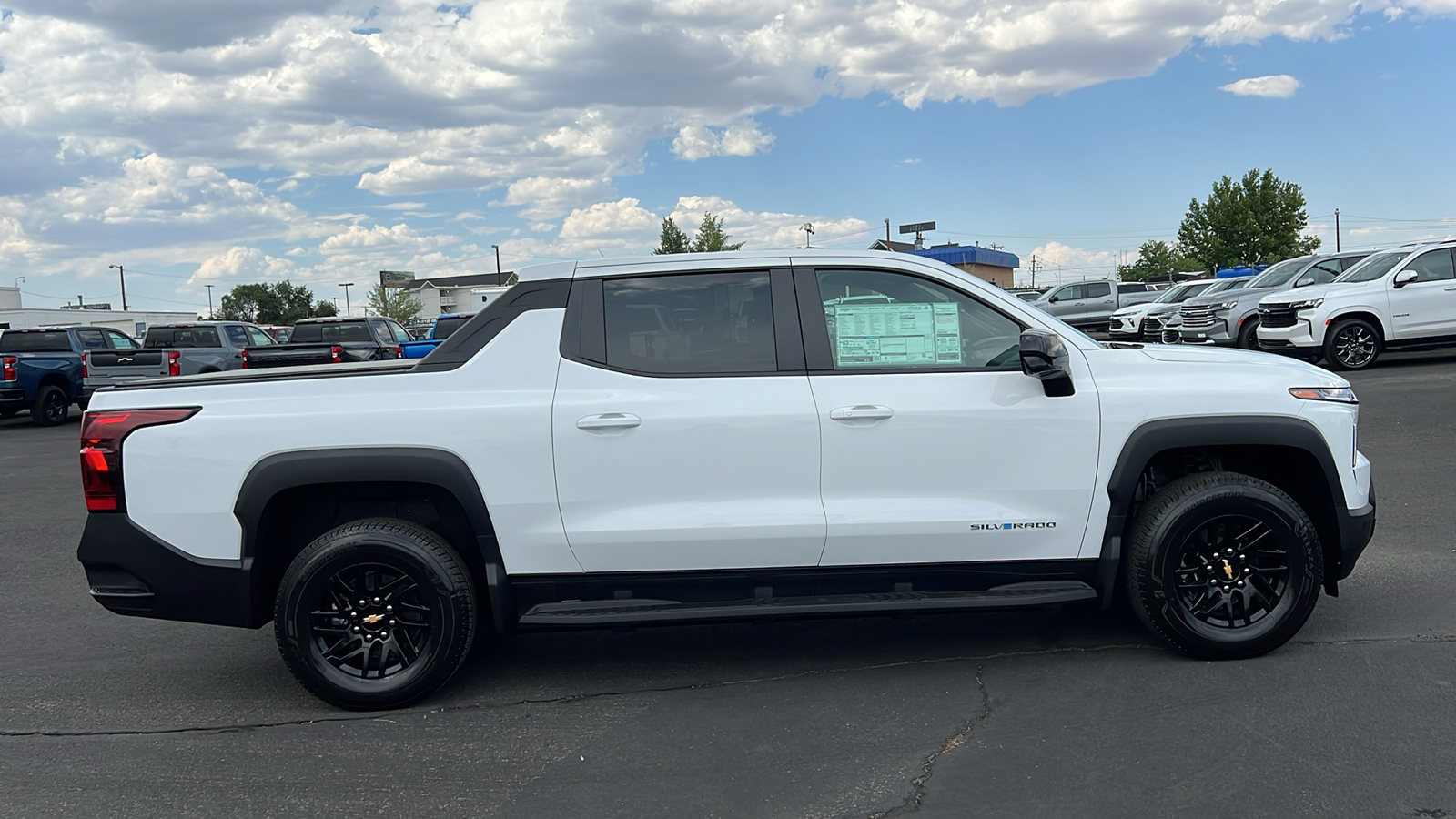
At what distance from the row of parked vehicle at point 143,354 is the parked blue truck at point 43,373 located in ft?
0.05

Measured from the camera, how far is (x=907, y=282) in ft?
14.6

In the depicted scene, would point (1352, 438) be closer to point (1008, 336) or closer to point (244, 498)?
point (1008, 336)

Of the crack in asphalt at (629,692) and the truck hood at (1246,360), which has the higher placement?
the truck hood at (1246,360)

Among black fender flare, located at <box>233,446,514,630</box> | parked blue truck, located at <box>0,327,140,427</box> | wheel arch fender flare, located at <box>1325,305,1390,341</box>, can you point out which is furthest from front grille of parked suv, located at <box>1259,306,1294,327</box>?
parked blue truck, located at <box>0,327,140,427</box>

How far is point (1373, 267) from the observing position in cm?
1588

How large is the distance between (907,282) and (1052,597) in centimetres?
142

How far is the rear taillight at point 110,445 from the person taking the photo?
4125 millimetres

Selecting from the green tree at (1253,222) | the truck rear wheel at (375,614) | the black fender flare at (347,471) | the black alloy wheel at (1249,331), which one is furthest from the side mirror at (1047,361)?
the green tree at (1253,222)

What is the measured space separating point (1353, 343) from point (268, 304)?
123 metres

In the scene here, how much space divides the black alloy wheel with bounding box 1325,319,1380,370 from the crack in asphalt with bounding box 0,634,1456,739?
12428mm

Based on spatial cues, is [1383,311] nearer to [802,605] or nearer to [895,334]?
[895,334]

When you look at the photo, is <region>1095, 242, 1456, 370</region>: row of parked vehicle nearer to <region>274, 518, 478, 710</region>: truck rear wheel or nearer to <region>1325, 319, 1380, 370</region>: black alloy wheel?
<region>1325, 319, 1380, 370</region>: black alloy wheel

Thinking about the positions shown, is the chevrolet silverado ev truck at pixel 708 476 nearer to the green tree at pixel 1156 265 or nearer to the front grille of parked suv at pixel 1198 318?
the front grille of parked suv at pixel 1198 318

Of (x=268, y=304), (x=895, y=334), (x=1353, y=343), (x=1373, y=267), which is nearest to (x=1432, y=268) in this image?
(x=1373, y=267)
